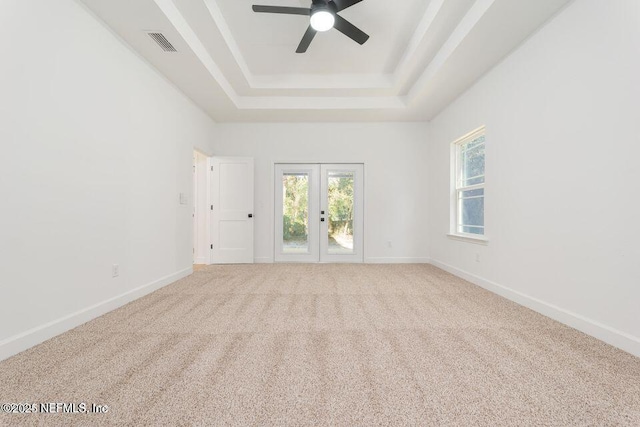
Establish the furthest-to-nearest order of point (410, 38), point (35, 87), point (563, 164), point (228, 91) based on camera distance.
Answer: point (228, 91) < point (410, 38) < point (563, 164) < point (35, 87)

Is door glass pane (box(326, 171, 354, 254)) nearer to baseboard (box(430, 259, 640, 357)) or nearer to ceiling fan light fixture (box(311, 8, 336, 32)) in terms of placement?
baseboard (box(430, 259, 640, 357))

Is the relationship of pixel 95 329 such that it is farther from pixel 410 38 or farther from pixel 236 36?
pixel 410 38

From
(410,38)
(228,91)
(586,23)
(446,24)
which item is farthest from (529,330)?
(228,91)

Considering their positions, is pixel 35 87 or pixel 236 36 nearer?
pixel 35 87

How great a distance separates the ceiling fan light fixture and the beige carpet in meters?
2.77

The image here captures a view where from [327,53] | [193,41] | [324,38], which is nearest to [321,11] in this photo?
[324,38]

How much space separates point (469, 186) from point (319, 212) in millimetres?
2678

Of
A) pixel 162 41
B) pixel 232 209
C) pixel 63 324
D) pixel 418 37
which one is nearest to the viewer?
pixel 63 324

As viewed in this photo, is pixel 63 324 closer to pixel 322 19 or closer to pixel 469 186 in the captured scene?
pixel 322 19

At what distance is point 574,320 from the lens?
2.26 m

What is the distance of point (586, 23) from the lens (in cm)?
218

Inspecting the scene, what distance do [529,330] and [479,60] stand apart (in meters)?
2.93

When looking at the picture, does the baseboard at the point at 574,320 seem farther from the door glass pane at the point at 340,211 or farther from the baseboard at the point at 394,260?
the door glass pane at the point at 340,211

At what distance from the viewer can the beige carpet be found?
129 cm
